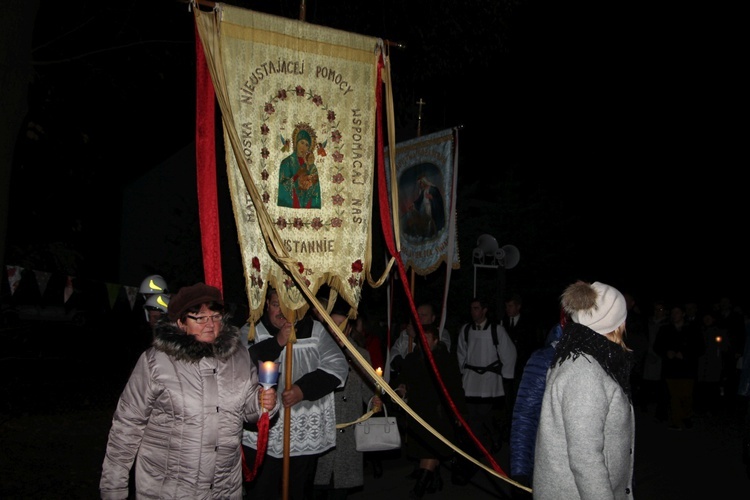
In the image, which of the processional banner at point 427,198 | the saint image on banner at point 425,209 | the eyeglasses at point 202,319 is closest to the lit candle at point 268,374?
the eyeglasses at point 202,319

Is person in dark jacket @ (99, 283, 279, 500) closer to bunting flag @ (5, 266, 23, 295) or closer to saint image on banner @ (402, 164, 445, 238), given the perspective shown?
saint image on banner @ (402, 164, 445, 238)

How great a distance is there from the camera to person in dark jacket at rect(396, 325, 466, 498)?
325 inches

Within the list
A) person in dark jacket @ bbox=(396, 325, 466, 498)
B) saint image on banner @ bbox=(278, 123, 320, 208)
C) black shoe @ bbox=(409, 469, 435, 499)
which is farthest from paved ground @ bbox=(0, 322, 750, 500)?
saint image on banner @ bbox=(278, 123, 320, 208)

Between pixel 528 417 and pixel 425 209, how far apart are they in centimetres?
624

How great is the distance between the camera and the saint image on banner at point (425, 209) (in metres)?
10.1

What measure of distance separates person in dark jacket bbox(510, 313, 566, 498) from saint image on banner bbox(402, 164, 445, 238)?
5801 mm

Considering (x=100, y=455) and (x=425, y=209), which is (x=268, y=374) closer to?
(x=425, y=209)

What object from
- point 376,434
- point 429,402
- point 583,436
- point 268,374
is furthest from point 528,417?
point 429,402

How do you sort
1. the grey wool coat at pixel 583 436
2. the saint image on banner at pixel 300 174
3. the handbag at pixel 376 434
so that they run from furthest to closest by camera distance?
the handbag at pixel 376 434 < the saint image on banner at pixel 300 174 < the grey wool coat at pixel 583 436

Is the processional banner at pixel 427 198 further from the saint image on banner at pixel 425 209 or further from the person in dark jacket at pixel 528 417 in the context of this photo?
the person in dark jacket at pixel 528 417

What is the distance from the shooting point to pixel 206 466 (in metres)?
4.15

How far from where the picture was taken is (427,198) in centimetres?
1016

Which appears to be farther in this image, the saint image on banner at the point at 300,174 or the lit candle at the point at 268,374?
the saint image on banner at the point at 300,174

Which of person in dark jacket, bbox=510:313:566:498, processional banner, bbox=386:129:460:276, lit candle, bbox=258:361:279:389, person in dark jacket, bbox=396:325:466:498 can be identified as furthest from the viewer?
processional banner, bbox=386:129:460:276
